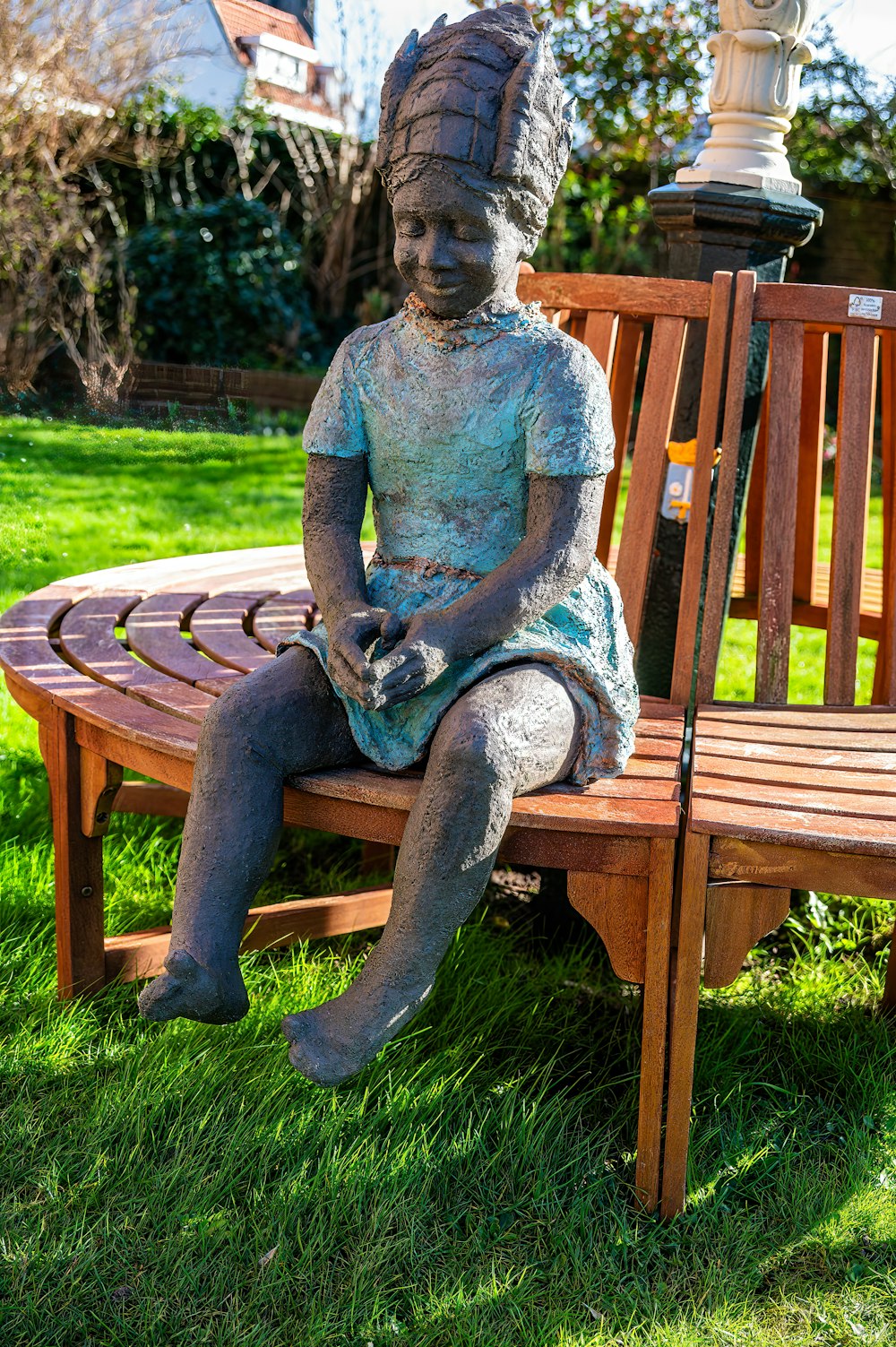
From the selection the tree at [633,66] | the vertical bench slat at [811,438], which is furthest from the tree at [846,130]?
the vertical bench slat at [811,438]

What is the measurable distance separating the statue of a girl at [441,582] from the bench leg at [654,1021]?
0.22 m

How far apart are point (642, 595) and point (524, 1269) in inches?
55.0

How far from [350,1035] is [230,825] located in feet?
1.15

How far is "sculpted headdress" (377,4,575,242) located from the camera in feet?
5.71

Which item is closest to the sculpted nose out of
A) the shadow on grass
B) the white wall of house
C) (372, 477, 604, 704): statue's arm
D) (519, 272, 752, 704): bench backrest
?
(372, 477, 604, 704): statue's arm

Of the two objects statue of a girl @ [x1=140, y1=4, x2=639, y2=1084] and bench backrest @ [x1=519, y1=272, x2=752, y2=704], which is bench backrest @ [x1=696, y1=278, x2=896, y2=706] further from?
statue of a girl @ [x1=140, y1=4, x2=639, y2=1084]

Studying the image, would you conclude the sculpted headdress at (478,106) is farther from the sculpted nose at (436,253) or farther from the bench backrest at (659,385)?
the bench backrest at (659,385)

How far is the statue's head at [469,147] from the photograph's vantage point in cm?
175

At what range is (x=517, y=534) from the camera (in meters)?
1.98

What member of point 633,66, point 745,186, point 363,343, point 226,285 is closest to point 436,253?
point 363,343

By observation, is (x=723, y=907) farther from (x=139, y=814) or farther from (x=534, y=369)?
(x=139, y=814)

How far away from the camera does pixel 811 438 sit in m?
2.95

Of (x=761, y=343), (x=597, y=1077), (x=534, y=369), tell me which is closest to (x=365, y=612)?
(x=534, y=369)

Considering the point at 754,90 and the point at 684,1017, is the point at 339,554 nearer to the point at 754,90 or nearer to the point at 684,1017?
the point at 684,1017
